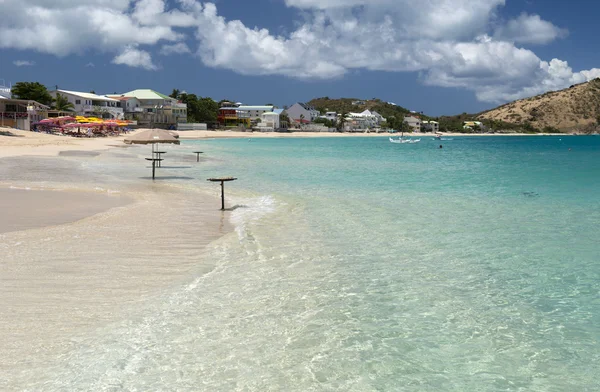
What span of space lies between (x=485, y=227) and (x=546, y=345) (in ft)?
28.8

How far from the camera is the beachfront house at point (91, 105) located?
10262 cm

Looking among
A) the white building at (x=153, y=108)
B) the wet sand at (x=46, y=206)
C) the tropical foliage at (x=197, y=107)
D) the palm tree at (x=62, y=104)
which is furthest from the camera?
the tropical foliage at (x=197, y=107)

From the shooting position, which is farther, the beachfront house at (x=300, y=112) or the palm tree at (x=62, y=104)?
the beachfront house at (x=300, y=112)

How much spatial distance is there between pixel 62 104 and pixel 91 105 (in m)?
12.5

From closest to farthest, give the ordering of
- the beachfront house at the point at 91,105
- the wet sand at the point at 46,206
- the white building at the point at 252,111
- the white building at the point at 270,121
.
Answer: the wet sand at the point at 46,206 < the beachfront house at the point at 91,105 < the white building at the point at 270,121 < the white building at the point at 252,111

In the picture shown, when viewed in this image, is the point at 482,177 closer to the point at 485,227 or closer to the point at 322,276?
the point at 485,227

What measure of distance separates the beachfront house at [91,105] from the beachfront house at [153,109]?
255 inches

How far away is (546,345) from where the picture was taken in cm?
696

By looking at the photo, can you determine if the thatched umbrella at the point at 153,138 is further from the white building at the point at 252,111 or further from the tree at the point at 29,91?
the white building at the point at 252,111

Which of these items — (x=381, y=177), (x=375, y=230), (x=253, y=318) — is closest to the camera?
(x=253, y=318)

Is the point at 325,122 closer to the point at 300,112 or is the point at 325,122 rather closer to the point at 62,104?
the point at 300,112

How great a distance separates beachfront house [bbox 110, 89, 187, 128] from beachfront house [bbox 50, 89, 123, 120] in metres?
6.47

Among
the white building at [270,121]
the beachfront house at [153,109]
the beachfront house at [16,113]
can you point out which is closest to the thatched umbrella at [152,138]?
the beachfront house at [16,113]

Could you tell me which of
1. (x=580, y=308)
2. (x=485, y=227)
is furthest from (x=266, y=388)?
(x=485, y=227)
